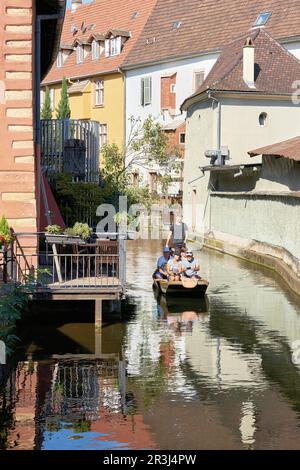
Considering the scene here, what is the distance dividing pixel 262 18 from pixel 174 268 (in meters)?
31.7

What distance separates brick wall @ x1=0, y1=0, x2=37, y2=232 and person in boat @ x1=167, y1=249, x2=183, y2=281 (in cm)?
515

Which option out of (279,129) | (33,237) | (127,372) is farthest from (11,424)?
(279,129)

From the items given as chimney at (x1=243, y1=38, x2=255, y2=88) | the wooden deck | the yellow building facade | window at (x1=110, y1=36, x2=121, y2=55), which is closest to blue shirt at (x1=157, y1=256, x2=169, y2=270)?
the wooden deck

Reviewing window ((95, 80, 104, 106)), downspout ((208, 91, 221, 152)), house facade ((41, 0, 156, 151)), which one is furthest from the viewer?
window ((95, 80, 104, 106))

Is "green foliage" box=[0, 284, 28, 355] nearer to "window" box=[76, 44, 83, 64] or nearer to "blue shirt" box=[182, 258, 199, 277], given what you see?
"blue shirt" box=[182, 258, 199, 277]

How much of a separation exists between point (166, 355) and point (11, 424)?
485 centimetres

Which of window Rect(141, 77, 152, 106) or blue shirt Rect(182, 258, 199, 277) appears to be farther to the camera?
window Rect(141, 77, 152, 106)

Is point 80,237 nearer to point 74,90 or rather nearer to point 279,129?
point 279,129

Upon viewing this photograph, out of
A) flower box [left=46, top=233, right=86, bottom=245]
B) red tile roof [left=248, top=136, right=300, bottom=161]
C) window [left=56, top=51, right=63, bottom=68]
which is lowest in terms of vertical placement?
flower box [left=46, top=233, right=86, bottom=245]

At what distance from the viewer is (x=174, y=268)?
22219 mm

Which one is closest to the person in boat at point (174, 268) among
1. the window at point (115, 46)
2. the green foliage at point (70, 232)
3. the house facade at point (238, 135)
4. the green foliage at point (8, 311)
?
the green foliage at point (70, 232)

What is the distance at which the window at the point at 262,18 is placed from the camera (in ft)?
166

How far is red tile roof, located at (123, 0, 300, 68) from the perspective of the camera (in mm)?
49594

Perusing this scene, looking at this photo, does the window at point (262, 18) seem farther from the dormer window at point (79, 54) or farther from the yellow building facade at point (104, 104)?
the dormer window at point (79, 54)
